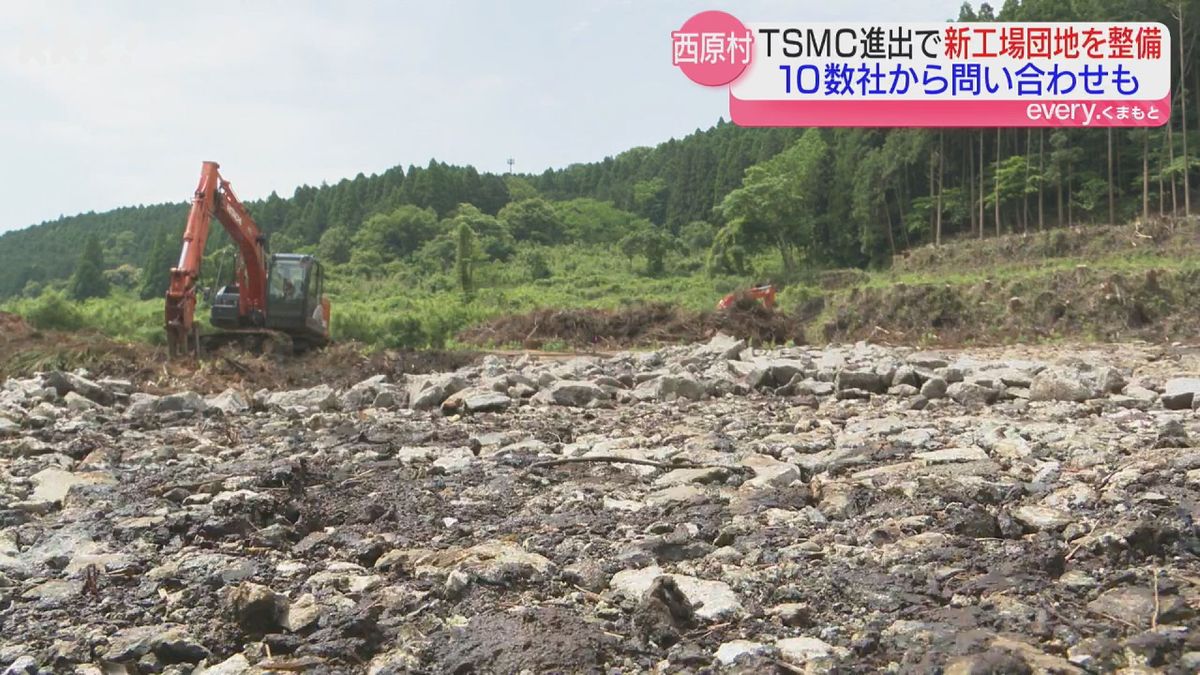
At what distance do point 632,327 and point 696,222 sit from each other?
41585mm

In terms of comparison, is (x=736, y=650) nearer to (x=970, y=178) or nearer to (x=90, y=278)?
(x=970, y=178)

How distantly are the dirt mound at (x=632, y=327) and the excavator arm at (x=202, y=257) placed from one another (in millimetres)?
5536

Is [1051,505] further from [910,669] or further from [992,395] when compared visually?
[992,395]

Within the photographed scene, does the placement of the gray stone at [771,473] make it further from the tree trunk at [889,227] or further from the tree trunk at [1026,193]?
the tree trunk at [889,227]

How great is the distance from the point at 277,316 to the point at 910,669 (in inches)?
534

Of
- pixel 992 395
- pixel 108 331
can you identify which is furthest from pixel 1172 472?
pixel 108 331

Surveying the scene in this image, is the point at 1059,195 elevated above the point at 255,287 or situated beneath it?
elevated above

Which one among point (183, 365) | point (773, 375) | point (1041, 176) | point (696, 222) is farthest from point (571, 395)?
point (696, 222)

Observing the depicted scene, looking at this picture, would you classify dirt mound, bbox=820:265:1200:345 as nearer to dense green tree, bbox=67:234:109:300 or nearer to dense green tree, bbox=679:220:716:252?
dense green tree, bbox=679:220:716:252

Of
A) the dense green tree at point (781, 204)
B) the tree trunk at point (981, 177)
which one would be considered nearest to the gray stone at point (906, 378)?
the tree trunk at point (981, 177)

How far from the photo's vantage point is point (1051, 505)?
3.02 meters

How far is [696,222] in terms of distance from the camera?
5906 cm

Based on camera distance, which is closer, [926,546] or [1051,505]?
[926,546]

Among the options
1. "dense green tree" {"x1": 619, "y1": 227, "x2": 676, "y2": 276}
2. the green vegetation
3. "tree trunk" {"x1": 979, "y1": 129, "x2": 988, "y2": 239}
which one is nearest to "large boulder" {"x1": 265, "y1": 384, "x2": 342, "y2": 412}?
the green vegetation
